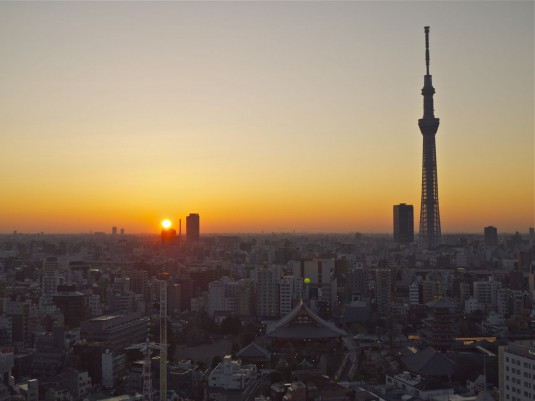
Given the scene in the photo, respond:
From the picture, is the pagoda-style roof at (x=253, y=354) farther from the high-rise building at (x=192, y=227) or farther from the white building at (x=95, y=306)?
the high-rise building at (x=192, y=227)

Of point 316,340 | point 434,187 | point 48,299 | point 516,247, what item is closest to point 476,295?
point 316,340

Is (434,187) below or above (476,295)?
Answer: above

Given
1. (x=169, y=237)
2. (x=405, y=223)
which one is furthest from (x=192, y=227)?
(x=405, y=223)

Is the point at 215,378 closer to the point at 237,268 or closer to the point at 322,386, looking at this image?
the point at 322,386

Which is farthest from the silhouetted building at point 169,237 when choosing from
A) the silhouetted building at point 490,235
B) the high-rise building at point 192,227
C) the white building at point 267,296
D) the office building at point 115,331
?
the office building at point 115,331

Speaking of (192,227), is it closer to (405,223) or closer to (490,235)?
(405,223)

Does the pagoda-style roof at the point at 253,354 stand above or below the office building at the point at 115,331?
below
